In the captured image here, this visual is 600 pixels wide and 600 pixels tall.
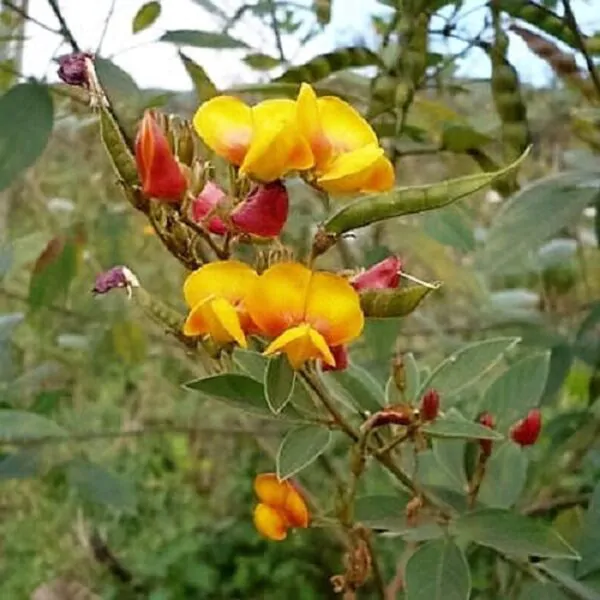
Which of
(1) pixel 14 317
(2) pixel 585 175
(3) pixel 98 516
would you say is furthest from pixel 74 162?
(2) pixel 585 175

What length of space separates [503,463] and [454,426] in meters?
0.25

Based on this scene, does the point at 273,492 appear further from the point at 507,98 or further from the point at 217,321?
the point at 507,98

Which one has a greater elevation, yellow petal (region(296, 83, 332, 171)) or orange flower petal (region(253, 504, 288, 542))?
yellow petal (region(296, 83, 332, 171))

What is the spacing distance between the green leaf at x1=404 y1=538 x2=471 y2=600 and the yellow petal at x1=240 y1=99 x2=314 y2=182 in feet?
0.89

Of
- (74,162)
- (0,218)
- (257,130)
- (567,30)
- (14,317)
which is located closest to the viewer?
(257,130)

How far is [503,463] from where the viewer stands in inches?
35.2

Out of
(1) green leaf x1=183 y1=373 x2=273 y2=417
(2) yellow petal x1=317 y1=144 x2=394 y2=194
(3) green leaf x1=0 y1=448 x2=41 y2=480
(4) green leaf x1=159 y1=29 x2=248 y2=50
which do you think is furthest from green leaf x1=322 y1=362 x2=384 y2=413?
(3) green leaf x1=0 y1=448 x2=41 y2=480

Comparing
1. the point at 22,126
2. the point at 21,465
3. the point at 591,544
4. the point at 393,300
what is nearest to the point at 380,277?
the point at 393,300

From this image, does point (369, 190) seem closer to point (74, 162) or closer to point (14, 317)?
point (14, 317)

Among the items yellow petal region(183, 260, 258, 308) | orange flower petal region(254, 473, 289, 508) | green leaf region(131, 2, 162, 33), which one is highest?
green leaf region(131, 2, 162, 33)

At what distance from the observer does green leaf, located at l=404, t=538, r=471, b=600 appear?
69 cm

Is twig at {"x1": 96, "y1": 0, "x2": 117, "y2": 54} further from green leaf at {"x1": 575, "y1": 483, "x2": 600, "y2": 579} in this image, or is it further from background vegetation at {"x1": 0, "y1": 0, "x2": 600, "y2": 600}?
green leaf at {"x1": 575, "y1": 483, "x2": 600, "y2": 579}

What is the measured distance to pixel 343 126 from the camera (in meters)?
0.55

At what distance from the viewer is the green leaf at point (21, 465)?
1.09 metres
